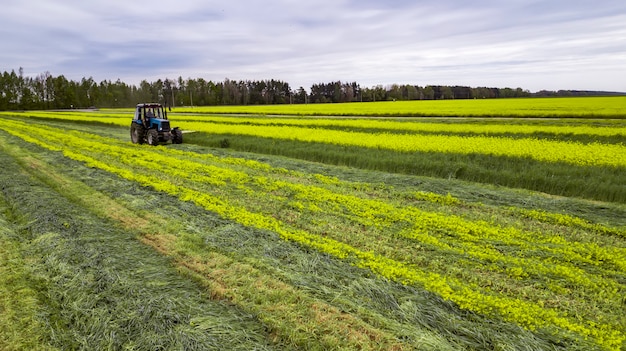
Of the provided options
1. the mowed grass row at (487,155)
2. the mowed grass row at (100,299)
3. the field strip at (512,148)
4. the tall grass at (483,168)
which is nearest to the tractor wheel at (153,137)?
the mowed grass row at (487,155)

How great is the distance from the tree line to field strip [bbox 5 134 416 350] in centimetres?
10512

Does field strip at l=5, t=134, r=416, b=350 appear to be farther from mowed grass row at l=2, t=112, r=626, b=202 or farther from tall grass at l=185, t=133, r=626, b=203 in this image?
mowed grass row at l=2, t=112, r=626, b=202

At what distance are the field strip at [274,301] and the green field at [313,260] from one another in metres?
0.02

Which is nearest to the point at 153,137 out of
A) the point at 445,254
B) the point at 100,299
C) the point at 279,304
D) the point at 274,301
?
the point at 100,299

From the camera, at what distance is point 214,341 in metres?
3.81

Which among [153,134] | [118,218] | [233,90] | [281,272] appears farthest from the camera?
[233,90]

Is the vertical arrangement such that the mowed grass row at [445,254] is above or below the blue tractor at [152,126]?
below

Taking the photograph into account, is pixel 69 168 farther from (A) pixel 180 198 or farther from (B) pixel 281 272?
(B) pixel 281 272

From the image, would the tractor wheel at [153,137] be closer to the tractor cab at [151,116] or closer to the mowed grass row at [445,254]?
the tractor cab at [151,116]

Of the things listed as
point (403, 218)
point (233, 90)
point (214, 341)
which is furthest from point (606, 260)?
point (233, 90)

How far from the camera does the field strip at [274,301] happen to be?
3961mm

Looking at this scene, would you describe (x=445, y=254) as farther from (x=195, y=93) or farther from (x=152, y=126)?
(x=195, y=93)

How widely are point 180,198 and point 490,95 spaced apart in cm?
13622

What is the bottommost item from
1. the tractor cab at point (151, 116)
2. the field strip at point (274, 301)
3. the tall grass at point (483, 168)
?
the field strip at point (274, 301)
